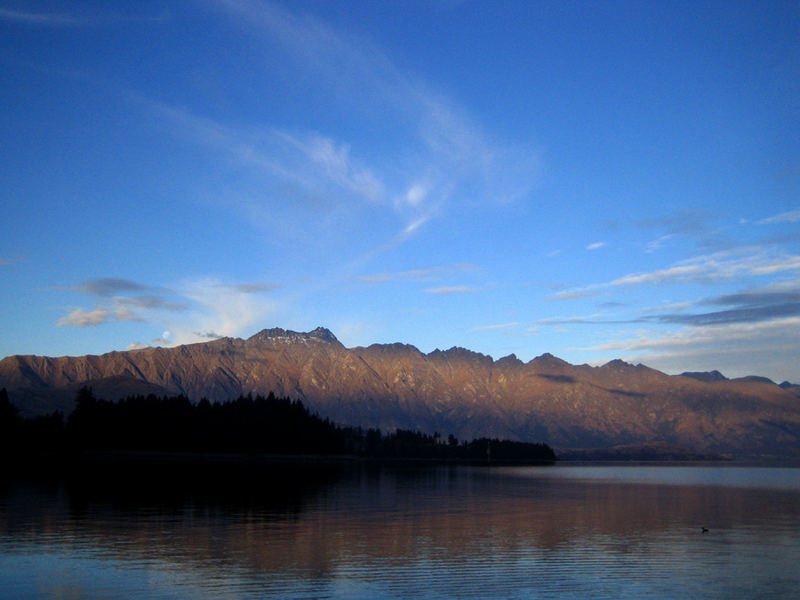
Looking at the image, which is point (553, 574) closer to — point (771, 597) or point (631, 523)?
point (771, 597)

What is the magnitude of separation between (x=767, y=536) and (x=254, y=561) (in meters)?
46.7

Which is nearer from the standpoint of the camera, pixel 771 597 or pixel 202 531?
pixel 771 597

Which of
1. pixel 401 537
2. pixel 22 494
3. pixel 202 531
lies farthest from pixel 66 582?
pixel 22 494

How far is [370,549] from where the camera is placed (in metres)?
48.5

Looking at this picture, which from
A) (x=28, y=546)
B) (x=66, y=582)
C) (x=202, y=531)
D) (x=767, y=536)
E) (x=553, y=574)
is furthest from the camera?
(x=767, y=536)

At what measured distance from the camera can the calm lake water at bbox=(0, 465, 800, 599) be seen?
36719 millimetres

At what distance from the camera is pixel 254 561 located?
42.3m

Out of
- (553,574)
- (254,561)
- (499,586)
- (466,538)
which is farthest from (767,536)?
(254,561)

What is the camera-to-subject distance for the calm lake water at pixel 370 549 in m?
36.7

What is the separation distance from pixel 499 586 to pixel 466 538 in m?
18.5

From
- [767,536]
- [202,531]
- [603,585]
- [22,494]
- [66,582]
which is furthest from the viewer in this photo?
[22,494]

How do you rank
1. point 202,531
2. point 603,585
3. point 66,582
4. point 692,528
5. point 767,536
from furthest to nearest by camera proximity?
point 692,528 < point 767,536 < point 202,531 < point 603,585 < point 66,582

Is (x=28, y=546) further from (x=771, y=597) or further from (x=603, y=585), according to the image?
(x=771, y=597)

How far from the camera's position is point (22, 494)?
80.8 meters
